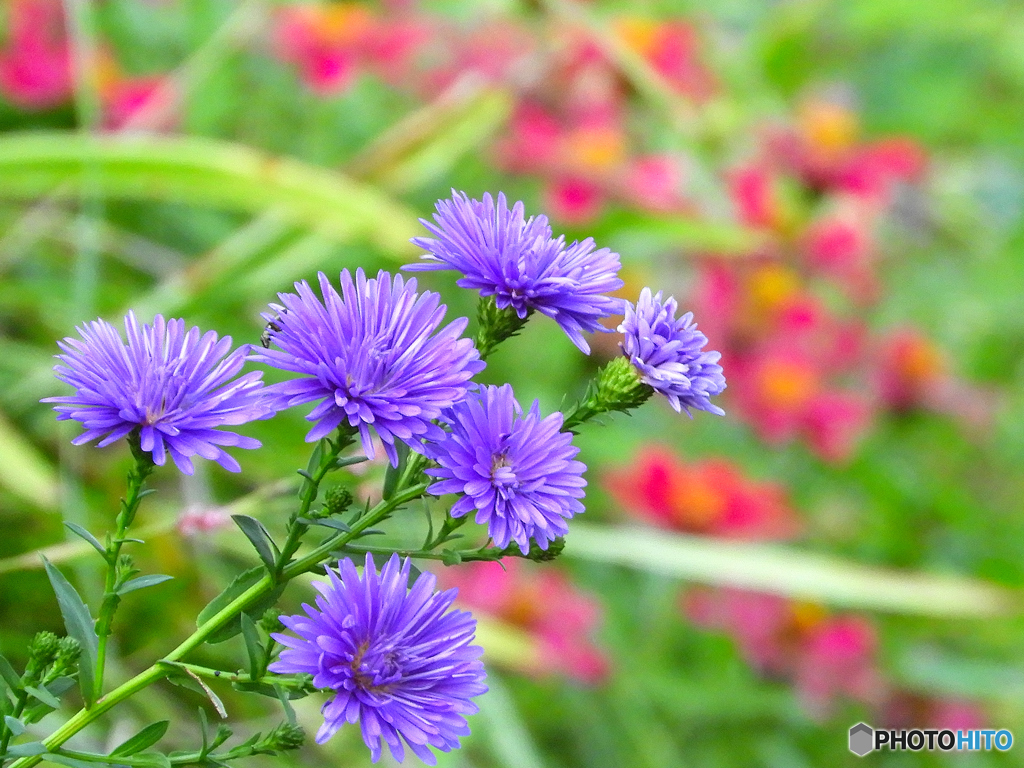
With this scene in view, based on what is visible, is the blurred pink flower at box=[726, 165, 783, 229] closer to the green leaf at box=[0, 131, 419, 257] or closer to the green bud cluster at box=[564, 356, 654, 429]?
the green leaf at box=[0, 131, 419, 257]

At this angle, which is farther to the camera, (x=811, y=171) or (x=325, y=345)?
(x=811, y=171)

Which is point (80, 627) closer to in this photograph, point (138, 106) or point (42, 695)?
point (42, 695)

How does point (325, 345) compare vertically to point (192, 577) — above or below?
below

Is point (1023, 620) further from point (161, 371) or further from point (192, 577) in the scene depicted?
point (161, 371)

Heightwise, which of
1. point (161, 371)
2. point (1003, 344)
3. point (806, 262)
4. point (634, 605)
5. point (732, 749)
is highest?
point (1003, 344)

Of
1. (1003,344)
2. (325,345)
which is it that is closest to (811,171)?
(1003,344)

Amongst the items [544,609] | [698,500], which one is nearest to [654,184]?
[698,500]

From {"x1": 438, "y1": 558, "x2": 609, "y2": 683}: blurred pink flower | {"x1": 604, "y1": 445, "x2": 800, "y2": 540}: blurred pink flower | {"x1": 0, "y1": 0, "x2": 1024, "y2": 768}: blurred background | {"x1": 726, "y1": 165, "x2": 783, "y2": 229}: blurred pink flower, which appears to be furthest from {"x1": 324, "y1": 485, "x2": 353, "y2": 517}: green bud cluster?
{"x1": 726, "y1": 165, "x2": 783, "y2": 229}: blurred pink flower

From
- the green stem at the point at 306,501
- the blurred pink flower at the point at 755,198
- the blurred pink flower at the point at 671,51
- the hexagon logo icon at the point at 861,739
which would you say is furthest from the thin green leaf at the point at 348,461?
the blurred pink flower at the point at 671,51
